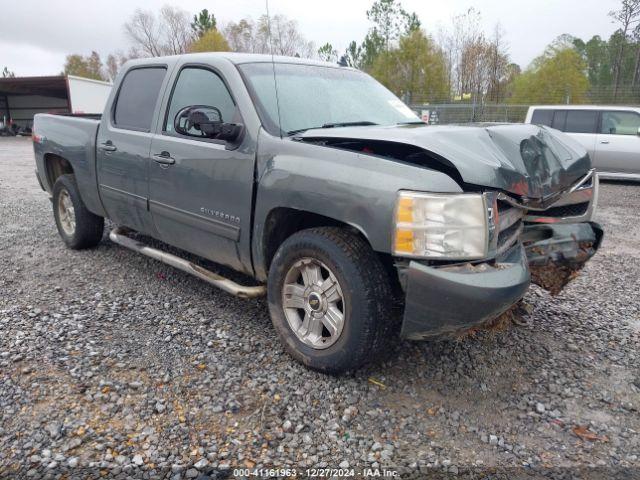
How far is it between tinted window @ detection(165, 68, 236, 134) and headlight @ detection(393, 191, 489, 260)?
1554 millimetres

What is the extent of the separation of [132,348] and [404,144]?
2137mm

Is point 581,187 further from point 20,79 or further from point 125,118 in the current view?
point 20,79

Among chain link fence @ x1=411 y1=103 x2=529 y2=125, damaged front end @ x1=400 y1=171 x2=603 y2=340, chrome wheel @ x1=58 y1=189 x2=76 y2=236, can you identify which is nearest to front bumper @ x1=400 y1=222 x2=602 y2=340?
damaged front end @ x1=400 y1=171 x2=603 y2=340

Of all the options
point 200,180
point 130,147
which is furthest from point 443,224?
point 130,147

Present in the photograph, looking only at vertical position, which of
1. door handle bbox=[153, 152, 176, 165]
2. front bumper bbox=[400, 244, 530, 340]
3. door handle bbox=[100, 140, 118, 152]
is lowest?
front bumper bbox=[400, 244, 530, 340]

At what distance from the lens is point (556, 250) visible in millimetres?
3129

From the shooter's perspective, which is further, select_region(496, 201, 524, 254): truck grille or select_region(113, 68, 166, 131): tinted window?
select_region(113, 68, 166, 131): tinted window

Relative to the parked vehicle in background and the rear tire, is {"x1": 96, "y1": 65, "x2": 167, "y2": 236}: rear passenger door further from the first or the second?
the parked vehicle in background

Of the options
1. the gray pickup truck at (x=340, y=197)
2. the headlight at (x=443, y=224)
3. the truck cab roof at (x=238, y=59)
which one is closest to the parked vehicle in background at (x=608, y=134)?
the gray pickup truck at (x=340, y=197)

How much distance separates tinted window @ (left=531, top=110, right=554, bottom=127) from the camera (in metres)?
11.2

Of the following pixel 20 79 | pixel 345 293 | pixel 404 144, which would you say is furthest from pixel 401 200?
pixel 20 79

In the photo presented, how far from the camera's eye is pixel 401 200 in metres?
2.48

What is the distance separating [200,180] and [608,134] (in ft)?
32.5

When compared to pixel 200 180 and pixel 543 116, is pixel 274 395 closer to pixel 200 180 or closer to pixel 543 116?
pixel 200 180
